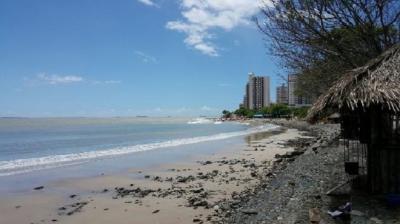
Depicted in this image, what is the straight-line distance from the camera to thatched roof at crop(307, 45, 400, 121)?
8.01m

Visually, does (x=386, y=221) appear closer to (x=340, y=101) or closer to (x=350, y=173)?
(x=340, y=101)

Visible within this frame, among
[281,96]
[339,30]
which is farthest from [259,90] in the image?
[339,30]

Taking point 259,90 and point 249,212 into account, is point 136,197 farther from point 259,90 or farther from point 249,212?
point 259,90

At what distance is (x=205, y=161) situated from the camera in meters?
22.6

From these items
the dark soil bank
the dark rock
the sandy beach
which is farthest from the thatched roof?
the sandy beach

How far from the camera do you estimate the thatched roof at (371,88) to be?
8.01 metres

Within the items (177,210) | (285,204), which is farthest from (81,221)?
(285,204)

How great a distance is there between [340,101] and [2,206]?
8932mm

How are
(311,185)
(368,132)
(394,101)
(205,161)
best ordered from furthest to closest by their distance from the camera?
(205,161)
(311,185)
(368,132)
(394,101)

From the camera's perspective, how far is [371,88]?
8.20 metres

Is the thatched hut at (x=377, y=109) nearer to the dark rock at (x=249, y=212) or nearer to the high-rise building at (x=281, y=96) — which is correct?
the dark rock at (x=249, y=212)

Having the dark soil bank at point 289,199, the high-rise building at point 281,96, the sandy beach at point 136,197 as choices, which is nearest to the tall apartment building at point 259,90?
the high-rise building at point 281,96

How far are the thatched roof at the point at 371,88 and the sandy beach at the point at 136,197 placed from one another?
349cm

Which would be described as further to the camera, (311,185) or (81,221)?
(311,185)
